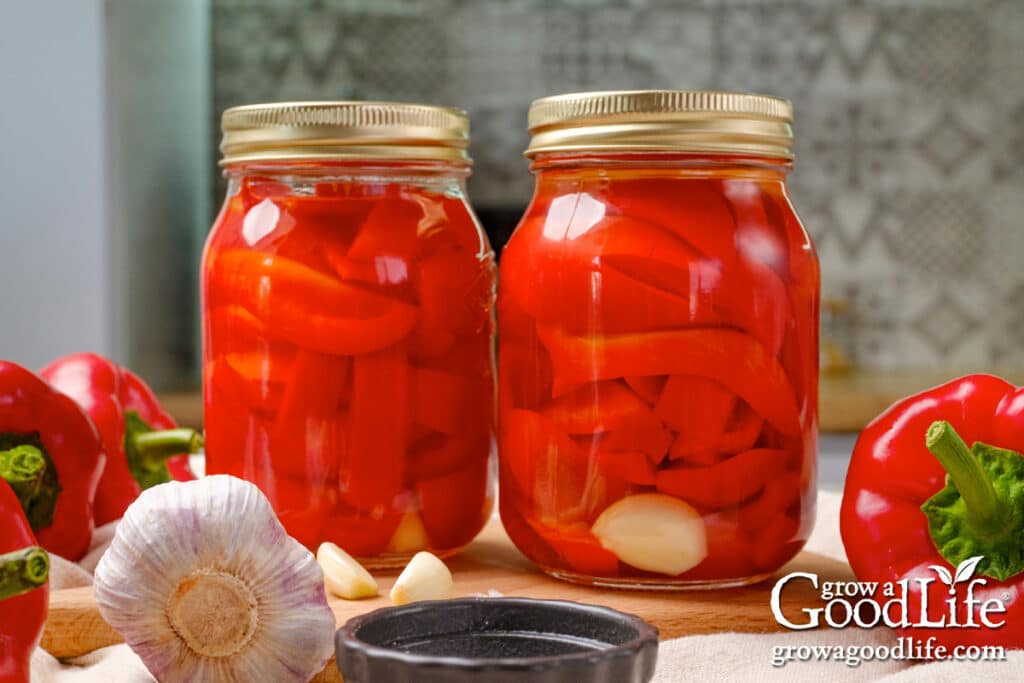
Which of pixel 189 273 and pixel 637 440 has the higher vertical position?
pixel 637 440

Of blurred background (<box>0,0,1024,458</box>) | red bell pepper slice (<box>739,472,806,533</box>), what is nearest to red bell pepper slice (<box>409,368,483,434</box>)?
red bell pepper slice (<box>739,472,806,533</box>)

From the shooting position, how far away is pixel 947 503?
848mm

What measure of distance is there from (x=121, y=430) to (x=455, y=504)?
38 cm

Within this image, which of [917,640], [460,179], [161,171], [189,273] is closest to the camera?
[917,640]

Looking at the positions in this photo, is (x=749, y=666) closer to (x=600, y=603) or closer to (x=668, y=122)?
(x=600, y=603)

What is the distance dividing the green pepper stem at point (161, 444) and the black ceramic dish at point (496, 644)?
0.59 metres

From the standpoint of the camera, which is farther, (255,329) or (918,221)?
(918,221)

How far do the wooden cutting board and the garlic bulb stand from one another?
0.07m

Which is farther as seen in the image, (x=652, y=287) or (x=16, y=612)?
(x=652, y=287)

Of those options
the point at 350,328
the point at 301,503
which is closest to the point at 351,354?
the point at 350,328

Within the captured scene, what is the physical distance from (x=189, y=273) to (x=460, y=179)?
2.09m

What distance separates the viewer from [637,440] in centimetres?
86

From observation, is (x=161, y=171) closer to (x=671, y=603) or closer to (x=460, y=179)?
(x=460, y=179)

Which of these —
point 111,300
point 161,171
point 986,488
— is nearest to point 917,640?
point 986,488
